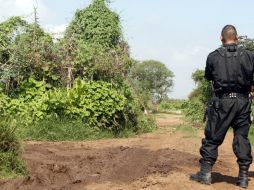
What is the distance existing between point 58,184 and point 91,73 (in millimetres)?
7086

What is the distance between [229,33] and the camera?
6184 mm

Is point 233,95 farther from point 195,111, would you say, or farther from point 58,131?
point 195,111

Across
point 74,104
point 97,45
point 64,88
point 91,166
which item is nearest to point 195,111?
point 97,45

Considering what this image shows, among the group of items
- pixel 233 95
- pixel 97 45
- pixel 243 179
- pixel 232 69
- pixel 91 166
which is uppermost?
pixel 97 45

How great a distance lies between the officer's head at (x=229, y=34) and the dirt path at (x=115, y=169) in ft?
5.71

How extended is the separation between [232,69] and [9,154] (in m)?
3.09

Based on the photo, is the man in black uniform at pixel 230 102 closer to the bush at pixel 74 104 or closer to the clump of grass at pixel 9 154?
the clump of grass at pixel 9 154

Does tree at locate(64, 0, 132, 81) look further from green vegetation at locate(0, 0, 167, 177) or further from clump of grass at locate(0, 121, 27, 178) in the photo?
clump of grass at locate(0, 121, 27, 178)

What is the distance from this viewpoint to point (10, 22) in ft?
43.9

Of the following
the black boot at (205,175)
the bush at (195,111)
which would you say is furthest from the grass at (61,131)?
the bush at (195,111)

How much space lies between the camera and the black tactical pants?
20.1 ft

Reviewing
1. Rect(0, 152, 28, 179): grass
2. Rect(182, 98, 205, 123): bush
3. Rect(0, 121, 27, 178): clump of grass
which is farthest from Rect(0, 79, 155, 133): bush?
Rect(182, 98, 205, 123): bush

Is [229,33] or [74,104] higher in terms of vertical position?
[229,33]

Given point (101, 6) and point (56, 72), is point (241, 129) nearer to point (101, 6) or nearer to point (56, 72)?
point (56, 72)
